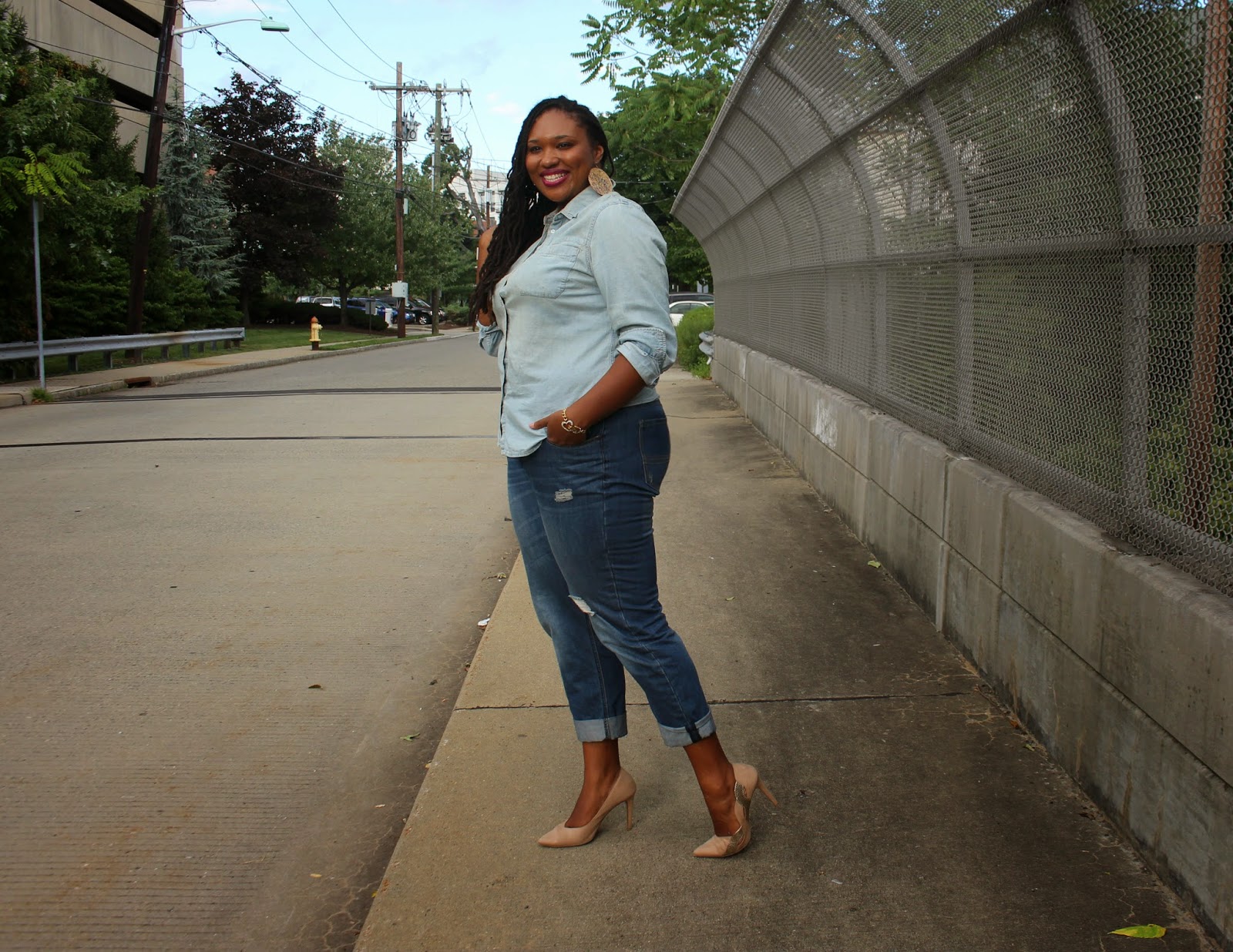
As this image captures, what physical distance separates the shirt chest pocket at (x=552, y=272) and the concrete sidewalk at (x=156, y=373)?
48.0 ft

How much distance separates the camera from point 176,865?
309cm

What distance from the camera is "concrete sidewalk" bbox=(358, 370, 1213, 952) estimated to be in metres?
2.59

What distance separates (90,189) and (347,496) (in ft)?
36.9

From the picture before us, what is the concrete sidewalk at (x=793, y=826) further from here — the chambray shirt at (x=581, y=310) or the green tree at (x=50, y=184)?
the green tree at (x=50, y=184)

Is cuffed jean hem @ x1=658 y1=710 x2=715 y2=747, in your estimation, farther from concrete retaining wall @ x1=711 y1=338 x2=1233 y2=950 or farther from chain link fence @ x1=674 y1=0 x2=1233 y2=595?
chain link fence @ x1=674 y1=0 x2=1233 y2=595

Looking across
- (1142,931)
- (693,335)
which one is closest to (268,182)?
(693,335)

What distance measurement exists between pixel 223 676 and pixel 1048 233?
3258mm

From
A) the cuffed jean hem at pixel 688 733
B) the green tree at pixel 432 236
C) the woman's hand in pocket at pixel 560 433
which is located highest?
the green tree at pixel 432 236

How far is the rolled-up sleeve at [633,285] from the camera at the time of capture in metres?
2.67

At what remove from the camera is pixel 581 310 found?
2.78 metres

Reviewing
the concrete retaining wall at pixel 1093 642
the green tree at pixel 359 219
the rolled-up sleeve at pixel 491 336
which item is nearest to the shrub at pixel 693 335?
the concrete retaining wall at pixel 1093 642

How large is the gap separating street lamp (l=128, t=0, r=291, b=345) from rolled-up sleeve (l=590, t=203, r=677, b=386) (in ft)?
70.8

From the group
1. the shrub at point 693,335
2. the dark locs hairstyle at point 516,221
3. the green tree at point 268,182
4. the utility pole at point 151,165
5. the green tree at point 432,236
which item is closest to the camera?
the dark locs hairstyle at point 516,221

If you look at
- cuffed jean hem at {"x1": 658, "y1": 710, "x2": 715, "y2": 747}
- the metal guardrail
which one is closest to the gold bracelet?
cuffed jean hem at {"x1": 658, "y1": 710, "x2": 715, "y2": 747}
